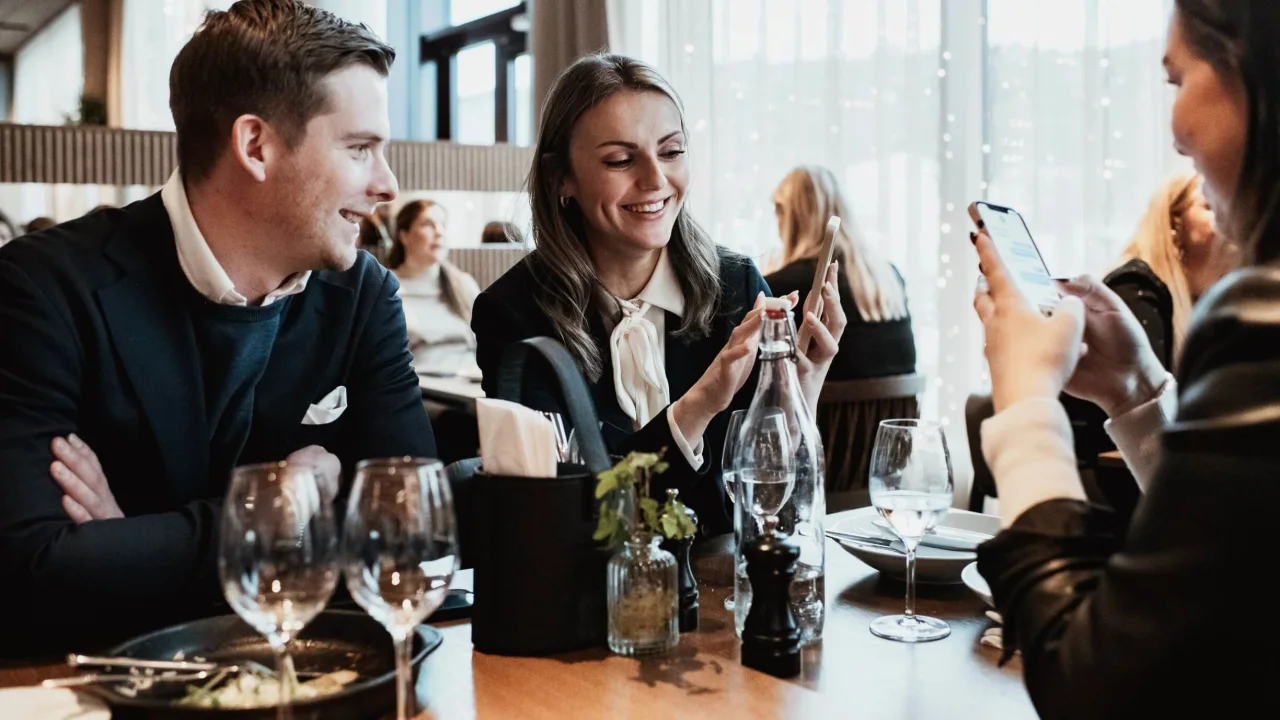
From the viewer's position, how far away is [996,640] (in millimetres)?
1261

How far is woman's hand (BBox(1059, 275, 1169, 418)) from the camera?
1290mm

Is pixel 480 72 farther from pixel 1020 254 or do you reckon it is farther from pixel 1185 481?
pixel 1185 481

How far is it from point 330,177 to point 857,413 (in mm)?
1685

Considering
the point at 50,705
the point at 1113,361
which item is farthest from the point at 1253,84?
the point at 50,705

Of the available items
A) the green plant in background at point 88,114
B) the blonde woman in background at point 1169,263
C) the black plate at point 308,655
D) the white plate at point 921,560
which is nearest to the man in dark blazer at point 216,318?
the black plate at point 308,655

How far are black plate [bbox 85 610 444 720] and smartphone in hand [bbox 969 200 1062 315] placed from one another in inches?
26.0

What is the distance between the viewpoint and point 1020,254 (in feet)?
3.94

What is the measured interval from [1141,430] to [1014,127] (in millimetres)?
2953

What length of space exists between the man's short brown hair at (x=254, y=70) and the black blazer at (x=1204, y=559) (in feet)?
4.27

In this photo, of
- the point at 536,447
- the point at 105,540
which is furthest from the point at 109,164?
the point at 536,447

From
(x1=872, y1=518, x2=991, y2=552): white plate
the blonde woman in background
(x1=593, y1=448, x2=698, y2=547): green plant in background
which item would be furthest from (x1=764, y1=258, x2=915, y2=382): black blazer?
(x1=593, y1=448, x2=698, y2=547): green plant in background

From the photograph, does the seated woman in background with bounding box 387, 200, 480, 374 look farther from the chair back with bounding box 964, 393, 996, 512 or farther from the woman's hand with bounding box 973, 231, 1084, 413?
the woman's hand with bounding box 973, 231, 1084, 413

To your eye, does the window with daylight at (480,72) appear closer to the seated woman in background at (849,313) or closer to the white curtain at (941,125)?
the white curtain at (941,125)

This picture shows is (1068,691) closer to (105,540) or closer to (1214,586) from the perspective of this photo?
(1214,586)
